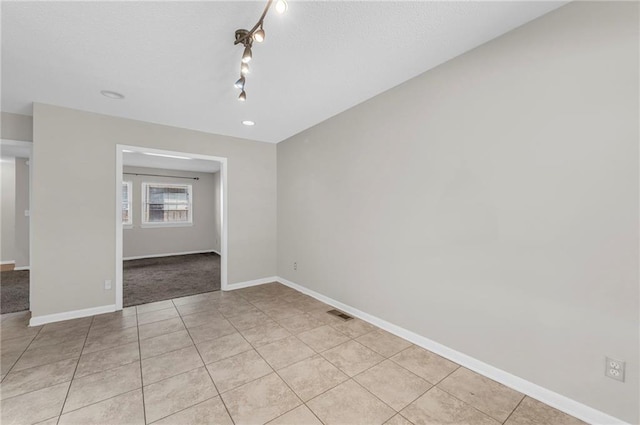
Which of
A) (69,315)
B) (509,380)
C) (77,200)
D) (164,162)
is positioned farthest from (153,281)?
(509,380)

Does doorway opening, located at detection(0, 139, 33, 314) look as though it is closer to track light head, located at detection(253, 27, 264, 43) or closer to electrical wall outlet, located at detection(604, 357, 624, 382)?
track light head, located at detection(253, 27, 264, 43)

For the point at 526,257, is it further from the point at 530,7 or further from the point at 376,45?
the point at 376,45

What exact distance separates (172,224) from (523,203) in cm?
798

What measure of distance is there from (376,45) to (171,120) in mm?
2956

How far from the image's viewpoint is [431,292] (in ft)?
7.91

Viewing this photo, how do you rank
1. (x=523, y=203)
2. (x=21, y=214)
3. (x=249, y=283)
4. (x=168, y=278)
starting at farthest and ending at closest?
(x=21, y=214) → (x=168, y=278) → (x=249, y=283) → (x=523, y=203)

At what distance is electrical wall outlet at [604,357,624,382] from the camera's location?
4.87ft

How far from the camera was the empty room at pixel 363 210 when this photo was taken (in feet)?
5.23

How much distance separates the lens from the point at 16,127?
333 centimetres

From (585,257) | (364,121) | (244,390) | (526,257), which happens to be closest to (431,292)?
(526,257)

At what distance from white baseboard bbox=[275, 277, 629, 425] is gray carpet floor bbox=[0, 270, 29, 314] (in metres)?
4.76

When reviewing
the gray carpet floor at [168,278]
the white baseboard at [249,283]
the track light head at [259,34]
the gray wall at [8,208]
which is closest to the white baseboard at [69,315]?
the gray carpet floor at [168,278]

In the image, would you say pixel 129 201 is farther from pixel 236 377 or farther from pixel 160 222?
pixel 236 377

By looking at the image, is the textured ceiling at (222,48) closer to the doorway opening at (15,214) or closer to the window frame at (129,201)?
the doorway opening at (15,214)
